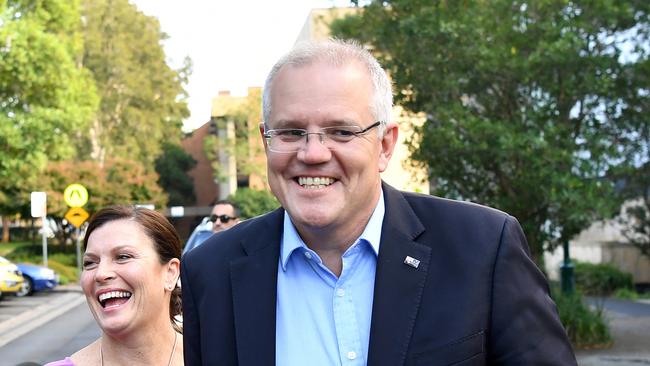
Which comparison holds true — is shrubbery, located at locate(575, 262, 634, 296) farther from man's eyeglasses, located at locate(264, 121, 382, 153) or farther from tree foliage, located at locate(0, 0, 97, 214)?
man's eyeglasses, located at locate(264, 121, 382, 153)

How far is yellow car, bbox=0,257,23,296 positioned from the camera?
28206mm

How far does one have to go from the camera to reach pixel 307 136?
2590 millimetres

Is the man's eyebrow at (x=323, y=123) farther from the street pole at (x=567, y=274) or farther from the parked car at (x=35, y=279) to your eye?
the parked car at (x=35, y=279)

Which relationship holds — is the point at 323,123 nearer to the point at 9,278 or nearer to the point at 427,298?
the point at 427,298

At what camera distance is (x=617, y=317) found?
22031 millimetres

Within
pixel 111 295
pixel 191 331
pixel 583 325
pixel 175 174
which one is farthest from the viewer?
pixel 175 174

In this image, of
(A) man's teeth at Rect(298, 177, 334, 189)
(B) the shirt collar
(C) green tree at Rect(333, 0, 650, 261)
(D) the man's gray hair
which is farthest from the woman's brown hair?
(C) green tree at Rect(333, 0, 650, 261)

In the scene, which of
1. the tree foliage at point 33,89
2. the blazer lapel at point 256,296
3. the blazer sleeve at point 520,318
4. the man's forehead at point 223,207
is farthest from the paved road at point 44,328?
the blazer sleeve at point 520,318

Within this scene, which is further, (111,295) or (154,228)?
(154,228)

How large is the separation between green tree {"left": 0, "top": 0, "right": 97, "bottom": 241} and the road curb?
4537mm

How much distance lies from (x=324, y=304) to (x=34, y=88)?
3061cm

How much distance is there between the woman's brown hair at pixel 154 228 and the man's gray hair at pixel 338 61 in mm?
1858

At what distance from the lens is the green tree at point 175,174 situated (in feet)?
245

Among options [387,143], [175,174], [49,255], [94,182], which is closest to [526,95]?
[387,143]
